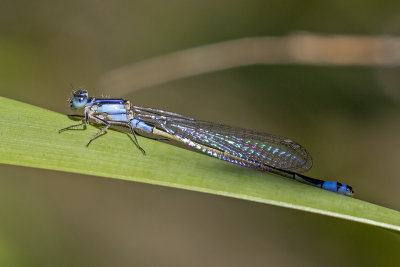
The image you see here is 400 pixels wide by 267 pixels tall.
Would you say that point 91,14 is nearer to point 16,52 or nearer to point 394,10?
point 16,52

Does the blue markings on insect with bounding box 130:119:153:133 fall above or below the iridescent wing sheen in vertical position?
below

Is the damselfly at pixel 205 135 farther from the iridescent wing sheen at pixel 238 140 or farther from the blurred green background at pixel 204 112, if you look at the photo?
the blurred green background at pixel 204 112

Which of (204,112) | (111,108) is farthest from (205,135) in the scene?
(204,112)

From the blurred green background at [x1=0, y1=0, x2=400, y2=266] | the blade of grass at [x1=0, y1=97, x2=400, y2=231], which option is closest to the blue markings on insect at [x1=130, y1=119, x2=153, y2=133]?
the blade of grass at [x1=0, y1=97, x2=400, y2=231]

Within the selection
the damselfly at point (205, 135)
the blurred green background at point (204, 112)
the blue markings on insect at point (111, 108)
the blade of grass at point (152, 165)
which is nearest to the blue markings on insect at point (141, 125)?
the damselfly at point (205, 135)

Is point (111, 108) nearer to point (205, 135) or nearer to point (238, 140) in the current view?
point (205, 135)

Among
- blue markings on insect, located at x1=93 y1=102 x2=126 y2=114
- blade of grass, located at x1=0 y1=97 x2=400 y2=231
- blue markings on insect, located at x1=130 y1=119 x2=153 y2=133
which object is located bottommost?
blade of grass, located at x1=0 y1=97 x2=400 y2=231

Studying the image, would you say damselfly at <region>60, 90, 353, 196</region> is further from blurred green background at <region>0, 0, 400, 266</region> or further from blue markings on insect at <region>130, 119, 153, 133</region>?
blurred green background at <region>0, 0, 400, 266</region>
